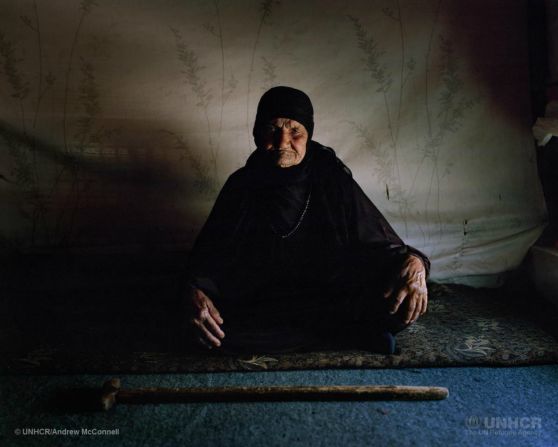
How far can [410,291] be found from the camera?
5.09 feet

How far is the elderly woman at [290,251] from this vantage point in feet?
5.51

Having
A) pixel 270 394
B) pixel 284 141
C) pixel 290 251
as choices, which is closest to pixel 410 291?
pixel 290 251

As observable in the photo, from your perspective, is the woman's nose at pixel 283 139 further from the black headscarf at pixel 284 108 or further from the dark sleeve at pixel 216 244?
the dark sleeve at pixel 216 244

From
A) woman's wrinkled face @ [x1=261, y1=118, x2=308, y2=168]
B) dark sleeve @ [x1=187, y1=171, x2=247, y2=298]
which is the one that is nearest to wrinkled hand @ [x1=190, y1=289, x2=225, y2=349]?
dark sleeve @ [x1=187, y1=171, x2=247, y2=298]

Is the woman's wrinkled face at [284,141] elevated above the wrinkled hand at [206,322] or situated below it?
above

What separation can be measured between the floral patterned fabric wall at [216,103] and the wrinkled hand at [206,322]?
577mm

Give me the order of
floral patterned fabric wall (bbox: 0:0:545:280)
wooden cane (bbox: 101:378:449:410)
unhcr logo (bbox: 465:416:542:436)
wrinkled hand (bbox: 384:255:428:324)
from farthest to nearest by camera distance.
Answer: floral patterned fabric wall (bbox: 0:0:545:280) → wrinkled hand (bbox: 384:255:428:324) → wooden cane (bbox: 101:378:449:410) → unhcr logo (bbox: 465:416:542:436)

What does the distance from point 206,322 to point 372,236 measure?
2.22ft

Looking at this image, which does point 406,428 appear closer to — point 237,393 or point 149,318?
point 237,393

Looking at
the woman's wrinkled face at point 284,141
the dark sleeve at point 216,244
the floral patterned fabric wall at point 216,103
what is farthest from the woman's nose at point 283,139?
the floral patterned fabric wall at point 216,103

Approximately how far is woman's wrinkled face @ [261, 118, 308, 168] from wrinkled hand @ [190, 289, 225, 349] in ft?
1.85

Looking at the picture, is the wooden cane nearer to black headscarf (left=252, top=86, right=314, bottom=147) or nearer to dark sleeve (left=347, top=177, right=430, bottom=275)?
dark sleeve (left=347, top=177, right=430, bottom=275)

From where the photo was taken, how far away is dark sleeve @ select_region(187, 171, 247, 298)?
1.67 meters

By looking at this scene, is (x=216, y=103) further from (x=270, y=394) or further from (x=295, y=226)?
(x=270, y=394)
